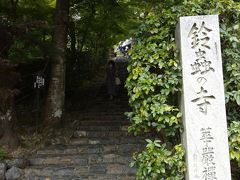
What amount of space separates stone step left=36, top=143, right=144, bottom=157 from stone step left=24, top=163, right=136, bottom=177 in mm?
595

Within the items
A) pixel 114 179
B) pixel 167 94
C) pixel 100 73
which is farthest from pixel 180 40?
pixel 100 73

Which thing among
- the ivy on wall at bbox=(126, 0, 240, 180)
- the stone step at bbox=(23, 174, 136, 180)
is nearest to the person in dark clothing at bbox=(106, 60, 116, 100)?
the stone step at bbox=(23, 174, 136, 180)

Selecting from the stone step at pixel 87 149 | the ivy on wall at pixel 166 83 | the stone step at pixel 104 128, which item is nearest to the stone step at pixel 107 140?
the stone step at pixel 87 149

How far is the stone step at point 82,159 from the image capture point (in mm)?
8828

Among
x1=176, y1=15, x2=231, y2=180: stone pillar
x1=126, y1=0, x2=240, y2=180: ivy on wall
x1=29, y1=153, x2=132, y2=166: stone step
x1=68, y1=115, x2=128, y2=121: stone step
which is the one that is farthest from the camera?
x1=68, y1=115, x2=128, y2=121: stone step

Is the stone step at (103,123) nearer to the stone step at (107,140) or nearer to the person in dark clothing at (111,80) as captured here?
the stone step at (107,140)

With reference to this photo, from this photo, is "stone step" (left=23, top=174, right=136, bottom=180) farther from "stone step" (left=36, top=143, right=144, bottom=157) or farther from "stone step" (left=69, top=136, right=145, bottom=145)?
"stone step" (left=69, top=136, right=145, bottom=145)

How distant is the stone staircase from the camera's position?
27.4ft

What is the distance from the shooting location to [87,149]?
938 cm

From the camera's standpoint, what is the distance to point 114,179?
814 centimetres

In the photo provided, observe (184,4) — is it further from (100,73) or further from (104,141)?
(100,73)

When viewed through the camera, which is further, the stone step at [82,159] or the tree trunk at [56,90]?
the tree trunk at [56,90]

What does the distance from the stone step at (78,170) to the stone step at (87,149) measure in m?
0.60

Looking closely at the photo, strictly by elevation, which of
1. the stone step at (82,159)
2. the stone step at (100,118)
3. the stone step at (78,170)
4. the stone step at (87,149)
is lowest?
the stone step at (78,170)
